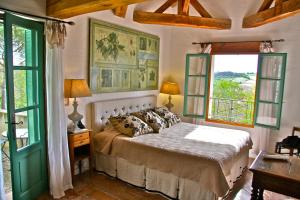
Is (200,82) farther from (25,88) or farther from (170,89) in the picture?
(25,88)

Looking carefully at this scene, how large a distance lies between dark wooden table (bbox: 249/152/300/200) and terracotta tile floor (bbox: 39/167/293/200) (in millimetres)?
813

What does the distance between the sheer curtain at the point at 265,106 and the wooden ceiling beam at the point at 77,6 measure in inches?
125

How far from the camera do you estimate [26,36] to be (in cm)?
253

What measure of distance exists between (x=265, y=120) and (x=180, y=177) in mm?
2486

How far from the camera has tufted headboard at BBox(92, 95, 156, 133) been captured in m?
3.55

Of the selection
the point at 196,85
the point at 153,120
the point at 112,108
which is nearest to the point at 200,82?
the point at 196,85

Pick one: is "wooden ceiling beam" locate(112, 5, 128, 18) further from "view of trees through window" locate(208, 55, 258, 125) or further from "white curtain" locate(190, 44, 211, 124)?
"view of trees through window" locate(208, 55, 258, 125)

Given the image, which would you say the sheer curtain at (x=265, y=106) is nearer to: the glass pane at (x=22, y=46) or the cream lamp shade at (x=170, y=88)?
the cream lamp shade at (x=170, y=88)

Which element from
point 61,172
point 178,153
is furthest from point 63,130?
point 178,153

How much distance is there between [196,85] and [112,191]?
2912mm

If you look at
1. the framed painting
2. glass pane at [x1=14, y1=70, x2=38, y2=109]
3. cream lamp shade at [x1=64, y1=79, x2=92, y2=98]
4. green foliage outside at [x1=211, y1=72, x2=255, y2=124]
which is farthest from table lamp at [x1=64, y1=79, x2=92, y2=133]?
green foliage outside at [x1=211, y1=72, x2=255, y2=124]

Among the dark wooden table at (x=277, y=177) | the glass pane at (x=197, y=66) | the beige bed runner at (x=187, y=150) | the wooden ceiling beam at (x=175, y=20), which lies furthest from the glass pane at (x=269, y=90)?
the dark wooden table at (x=277, y=177)

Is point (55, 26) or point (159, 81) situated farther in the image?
point (159, 81)

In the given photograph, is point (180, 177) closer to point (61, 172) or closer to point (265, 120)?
point (61, 172)
